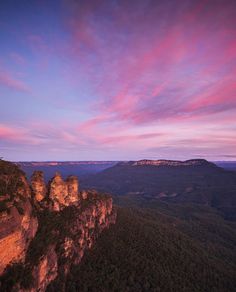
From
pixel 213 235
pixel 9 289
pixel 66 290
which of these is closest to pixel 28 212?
pixel 9 289

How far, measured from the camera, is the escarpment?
38469 millimetres

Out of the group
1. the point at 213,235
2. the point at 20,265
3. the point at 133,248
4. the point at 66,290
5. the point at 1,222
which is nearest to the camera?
the point at 1,222

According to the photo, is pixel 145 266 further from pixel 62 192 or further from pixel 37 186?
pixel 37 186

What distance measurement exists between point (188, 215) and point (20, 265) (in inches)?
6757

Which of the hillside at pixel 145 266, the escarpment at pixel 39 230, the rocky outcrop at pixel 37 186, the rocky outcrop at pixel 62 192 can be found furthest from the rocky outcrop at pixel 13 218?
the hillside at pixel 145 266

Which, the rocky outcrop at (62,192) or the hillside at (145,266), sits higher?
the rocky outcrop at (62,192)

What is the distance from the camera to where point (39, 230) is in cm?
5275

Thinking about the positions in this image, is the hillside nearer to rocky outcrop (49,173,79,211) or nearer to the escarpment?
the escarpment

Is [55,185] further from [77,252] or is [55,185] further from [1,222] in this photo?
[1,222]

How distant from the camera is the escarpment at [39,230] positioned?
126ft

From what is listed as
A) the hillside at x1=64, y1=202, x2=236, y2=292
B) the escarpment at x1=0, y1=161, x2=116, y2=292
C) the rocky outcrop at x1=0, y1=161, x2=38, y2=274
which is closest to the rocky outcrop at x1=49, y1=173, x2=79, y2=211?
the escarpment at x1=0, y1=161, x2=116, y2=292

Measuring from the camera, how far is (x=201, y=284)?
72000 millimetres

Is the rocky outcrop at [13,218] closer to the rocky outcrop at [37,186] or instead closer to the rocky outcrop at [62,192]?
the rocky outcrop at [37,186]

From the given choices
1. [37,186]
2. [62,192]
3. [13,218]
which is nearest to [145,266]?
[62,192]
